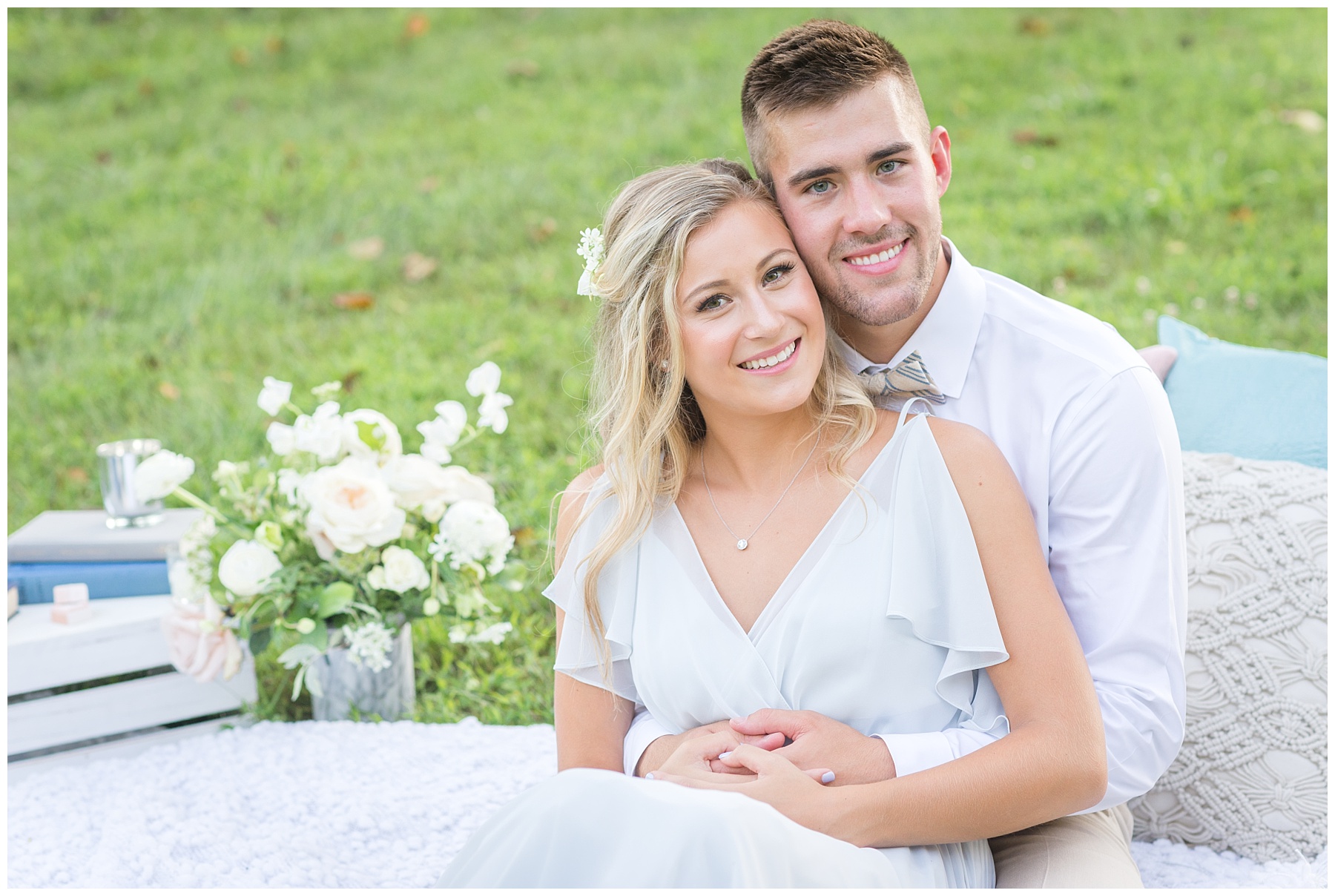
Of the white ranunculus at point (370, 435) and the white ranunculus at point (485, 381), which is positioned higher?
the white ranunculus at point (485, 381)

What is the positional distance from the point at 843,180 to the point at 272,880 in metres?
1.95

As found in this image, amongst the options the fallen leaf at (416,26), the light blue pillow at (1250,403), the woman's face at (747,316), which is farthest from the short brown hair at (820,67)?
the fallen leaf at (416,26)

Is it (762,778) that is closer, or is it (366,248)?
(762,778)

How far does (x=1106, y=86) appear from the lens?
574 cm

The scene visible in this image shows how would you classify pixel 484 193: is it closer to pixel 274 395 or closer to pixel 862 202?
pixel 274 395

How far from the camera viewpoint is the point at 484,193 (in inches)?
223

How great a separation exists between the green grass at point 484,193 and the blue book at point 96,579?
0.47 m

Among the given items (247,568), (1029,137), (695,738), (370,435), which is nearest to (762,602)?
(695,738)

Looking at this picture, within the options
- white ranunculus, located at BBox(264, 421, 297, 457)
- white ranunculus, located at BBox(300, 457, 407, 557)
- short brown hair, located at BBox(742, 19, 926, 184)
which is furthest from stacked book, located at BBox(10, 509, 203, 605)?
short brown hair, located at BBox(742, 19, 926, 184)

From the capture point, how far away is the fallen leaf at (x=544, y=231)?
5.42 meters

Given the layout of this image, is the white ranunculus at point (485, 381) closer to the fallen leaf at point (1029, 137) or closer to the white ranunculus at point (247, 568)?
the white ranunculus at point (247, 568)

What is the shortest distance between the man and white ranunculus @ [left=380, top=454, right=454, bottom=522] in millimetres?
958

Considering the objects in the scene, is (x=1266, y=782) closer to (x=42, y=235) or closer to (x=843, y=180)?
(x=843, y=180)

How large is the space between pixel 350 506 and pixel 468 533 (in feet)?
0.99
